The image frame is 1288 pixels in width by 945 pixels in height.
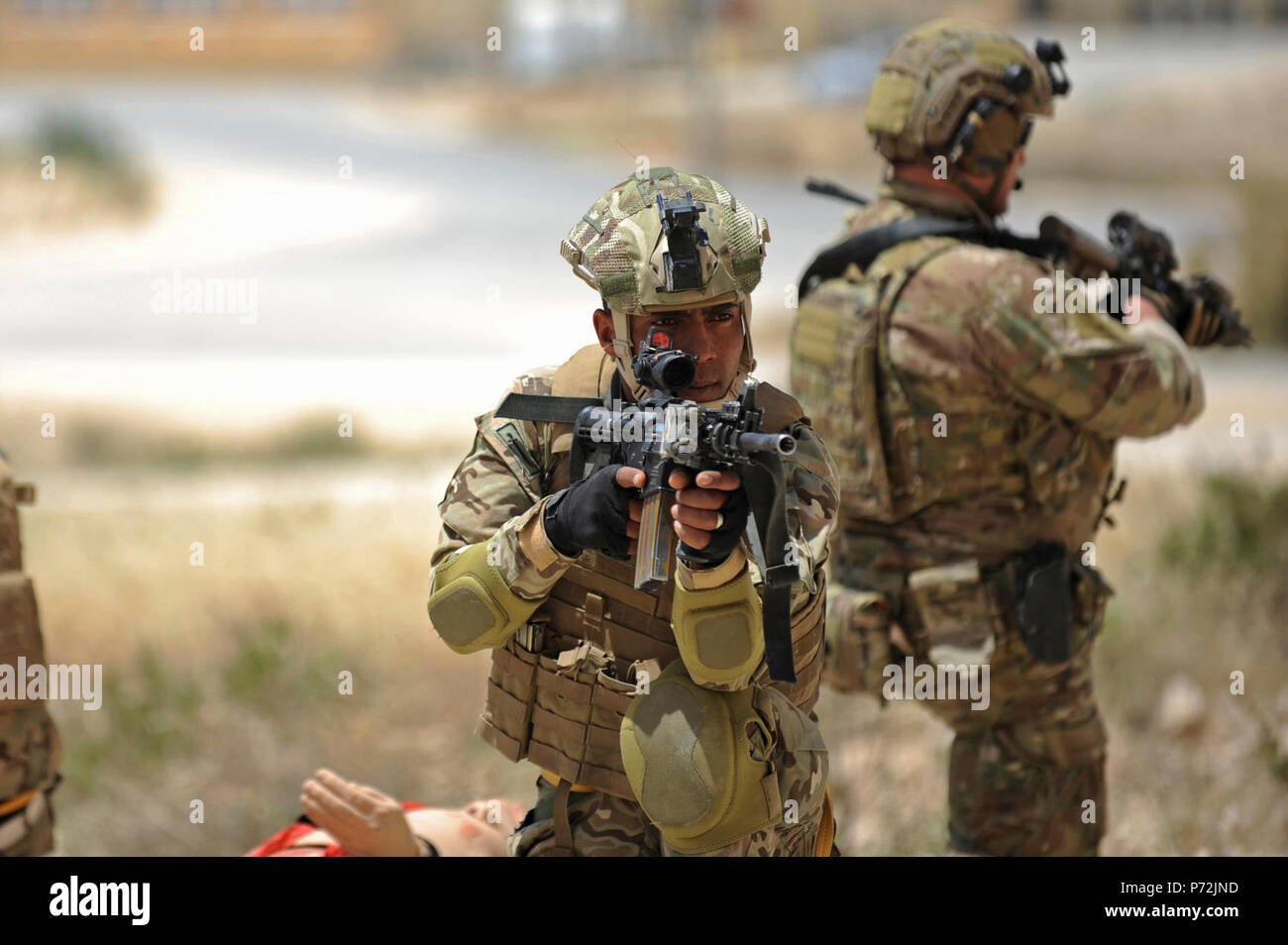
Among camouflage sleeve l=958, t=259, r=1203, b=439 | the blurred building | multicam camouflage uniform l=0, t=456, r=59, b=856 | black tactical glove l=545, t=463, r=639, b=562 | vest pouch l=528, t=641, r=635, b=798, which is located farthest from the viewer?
the blurred building

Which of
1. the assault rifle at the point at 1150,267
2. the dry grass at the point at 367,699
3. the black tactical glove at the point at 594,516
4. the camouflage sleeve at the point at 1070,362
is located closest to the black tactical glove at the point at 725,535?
the black tactical glove at the point at 594,516

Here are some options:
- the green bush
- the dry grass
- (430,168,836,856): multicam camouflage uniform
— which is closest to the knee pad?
(430,168,836,856): multicam camouflage uniform

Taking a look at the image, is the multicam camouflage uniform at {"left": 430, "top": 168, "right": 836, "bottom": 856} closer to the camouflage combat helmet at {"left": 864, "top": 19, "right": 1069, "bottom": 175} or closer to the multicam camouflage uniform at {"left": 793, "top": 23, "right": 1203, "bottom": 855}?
the multicam camouflage uniform at {"left": 793, "top": 23, "right": 1203, "bottom": 855}

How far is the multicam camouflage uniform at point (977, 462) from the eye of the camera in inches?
188

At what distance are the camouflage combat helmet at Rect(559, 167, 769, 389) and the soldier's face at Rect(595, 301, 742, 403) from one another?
0.08 ft

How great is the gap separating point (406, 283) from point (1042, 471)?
52.0 feet

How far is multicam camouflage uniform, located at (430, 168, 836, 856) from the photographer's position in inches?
132

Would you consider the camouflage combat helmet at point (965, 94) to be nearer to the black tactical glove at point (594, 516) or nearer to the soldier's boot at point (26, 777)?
A: the black tactical glove at point (594, 516)

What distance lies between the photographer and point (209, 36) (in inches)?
1384

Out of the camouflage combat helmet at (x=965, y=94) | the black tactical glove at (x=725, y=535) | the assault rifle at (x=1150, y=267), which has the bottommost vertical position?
the black tactical glove at (x=725, y=535)

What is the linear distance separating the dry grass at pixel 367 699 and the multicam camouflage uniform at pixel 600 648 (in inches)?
112

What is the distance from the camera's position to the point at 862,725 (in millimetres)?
7391

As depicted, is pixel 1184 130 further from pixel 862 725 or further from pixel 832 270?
pixel 832 270
